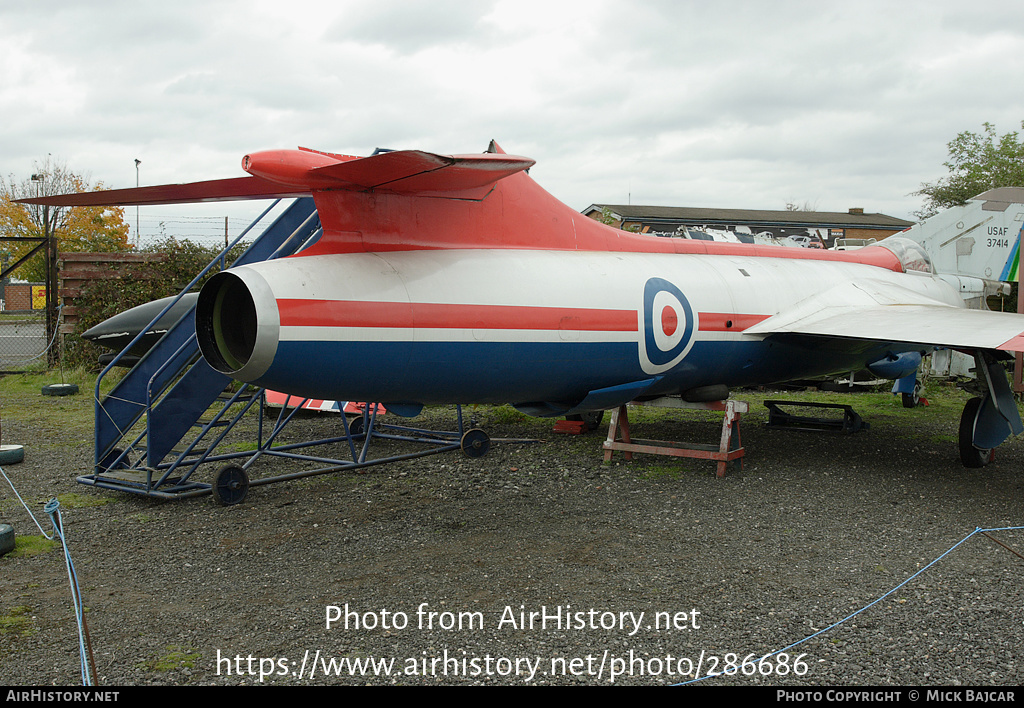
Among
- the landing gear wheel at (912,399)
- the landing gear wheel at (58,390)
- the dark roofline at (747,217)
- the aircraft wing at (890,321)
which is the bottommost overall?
the landing gear wheel at (58,390)

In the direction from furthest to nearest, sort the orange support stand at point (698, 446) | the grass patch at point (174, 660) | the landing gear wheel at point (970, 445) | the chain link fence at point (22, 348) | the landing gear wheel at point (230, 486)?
the chain link fence at point (22, 348)
the landing gear wheel at point (970, 445)
the orange support stand at point (698, 446)
the landing gear wheel at point (230, 486)
the grass patch at point (174, 660)

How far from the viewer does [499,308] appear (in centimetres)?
513

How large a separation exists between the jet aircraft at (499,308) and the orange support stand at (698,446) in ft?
0.62

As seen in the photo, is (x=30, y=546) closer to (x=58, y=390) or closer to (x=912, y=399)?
(x=58, y=390)

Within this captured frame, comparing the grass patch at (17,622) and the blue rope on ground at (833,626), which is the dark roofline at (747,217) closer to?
the blue rope on ground at (833,626)

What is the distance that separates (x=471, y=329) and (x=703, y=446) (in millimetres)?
3509

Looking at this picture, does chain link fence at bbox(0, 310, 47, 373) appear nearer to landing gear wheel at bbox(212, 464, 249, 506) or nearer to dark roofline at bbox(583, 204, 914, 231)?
landing gear wheel at bbox(212, 464, 249, 506)

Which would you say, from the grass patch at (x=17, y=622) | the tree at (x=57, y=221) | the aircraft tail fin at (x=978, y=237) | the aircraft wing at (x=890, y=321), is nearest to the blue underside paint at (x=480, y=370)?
the aircraft wing at (x=890, y=321)

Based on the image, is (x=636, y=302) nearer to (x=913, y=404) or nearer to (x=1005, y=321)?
(x=1005, y=321)

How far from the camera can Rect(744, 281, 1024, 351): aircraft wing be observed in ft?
19.6

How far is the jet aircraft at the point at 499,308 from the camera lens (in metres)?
4.59

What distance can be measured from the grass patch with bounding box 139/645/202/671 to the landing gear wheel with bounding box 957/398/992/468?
734 cm

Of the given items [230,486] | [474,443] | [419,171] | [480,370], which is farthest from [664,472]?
[419,171]

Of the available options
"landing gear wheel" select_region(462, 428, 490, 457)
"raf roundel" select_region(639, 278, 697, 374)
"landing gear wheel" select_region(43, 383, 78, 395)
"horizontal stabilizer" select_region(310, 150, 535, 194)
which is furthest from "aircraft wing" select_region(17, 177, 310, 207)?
"landing gear wheel" select_region(43, 383, 78, 395)
